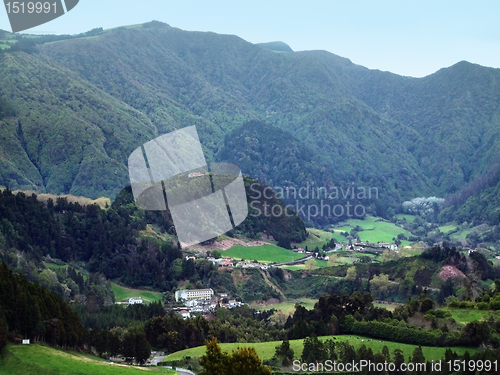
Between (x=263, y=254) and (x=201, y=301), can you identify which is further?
(x=263, y=254)

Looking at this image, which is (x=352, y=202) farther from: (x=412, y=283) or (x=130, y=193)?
(x=412, y=283)

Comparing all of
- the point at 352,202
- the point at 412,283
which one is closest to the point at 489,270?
the point at 412,283

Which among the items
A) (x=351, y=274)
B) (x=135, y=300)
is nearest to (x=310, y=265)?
(x=351, y=274)

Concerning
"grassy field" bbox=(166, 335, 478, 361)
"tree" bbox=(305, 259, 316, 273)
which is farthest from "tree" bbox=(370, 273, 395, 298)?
"grassy field" bbox=(166, 335, 478, 361)

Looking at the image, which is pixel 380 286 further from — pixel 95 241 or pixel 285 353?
pixel 285 353

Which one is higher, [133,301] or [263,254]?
[133,301]

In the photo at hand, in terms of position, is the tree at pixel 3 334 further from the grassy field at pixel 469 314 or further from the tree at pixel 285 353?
the grassy field at pixel 469 314

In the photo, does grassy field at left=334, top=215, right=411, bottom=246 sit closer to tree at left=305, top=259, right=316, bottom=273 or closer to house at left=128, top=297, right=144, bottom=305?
tree at left=305, top=259, right=316, bottom=273
